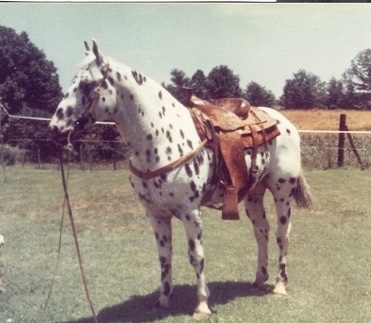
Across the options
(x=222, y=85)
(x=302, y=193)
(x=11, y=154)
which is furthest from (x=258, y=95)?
(x=11, y=154)

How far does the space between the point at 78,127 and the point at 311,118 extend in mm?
1378

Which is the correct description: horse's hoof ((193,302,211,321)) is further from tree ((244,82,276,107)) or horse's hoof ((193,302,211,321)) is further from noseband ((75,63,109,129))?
tree ((244,82,276,107))

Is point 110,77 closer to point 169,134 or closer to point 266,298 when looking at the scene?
point 169,134

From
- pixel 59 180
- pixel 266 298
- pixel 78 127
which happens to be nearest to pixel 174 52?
pixel 78 127

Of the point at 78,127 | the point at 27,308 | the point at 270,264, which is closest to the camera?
the point at 78,127

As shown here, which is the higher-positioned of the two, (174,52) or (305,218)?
(174,52)

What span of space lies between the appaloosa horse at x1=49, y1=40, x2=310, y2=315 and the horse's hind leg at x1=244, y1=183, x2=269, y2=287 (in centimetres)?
11

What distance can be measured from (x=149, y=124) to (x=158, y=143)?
9 cm

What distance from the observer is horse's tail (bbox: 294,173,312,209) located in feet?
10.2

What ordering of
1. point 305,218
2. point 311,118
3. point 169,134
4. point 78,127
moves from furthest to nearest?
point 305,218, point 311,118, point 169,134, point 78,127

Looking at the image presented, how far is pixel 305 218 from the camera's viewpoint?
354 centimetres

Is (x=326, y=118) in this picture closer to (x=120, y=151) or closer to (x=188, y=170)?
(x=188, y=170)

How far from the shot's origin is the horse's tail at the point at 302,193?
3.12 meters

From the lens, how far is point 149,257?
3.39 m
